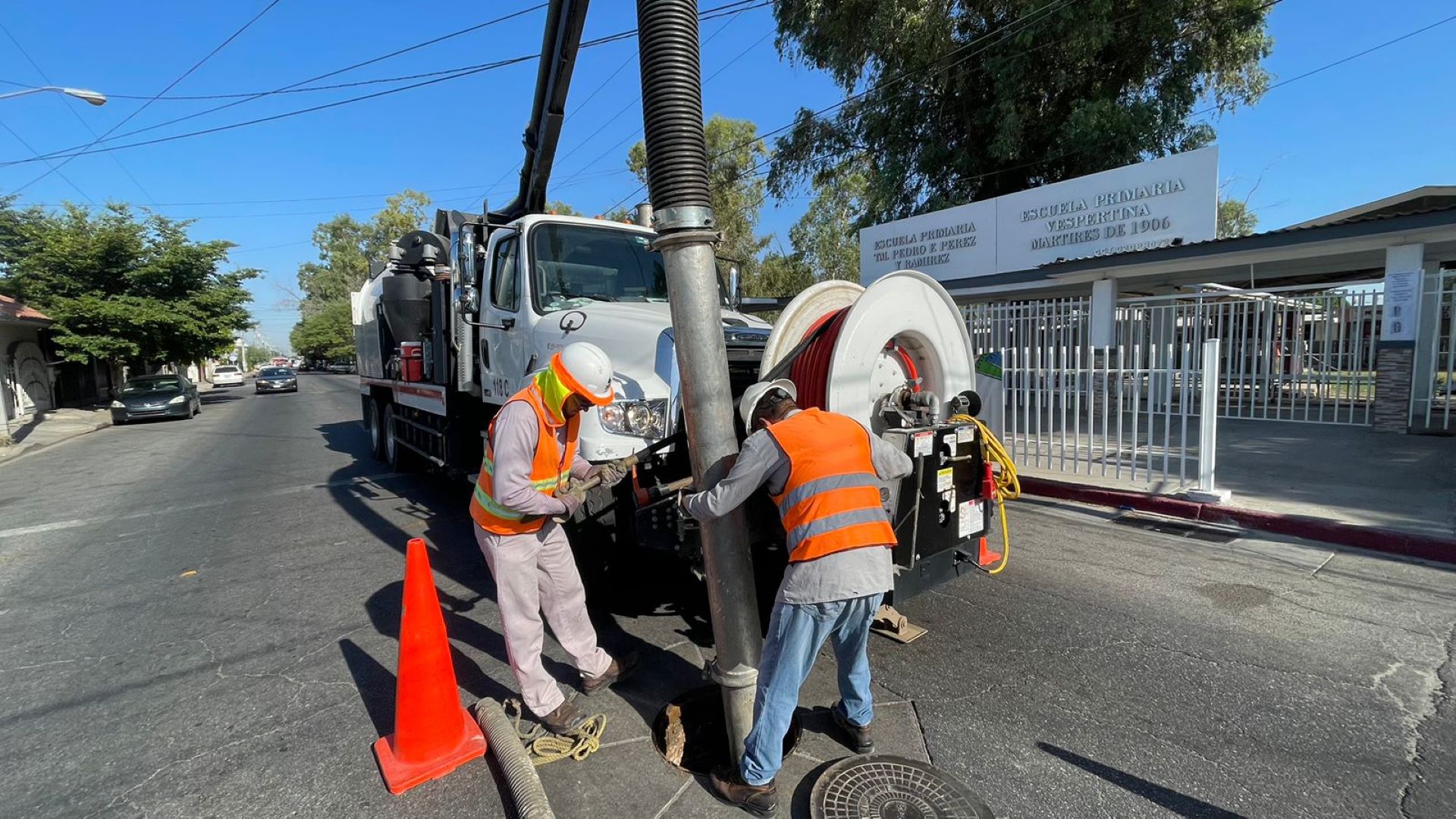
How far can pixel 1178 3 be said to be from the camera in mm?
13461

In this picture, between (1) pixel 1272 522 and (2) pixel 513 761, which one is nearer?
(2) pixel 513 761

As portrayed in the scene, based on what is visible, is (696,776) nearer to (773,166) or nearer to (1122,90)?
(1122,90)

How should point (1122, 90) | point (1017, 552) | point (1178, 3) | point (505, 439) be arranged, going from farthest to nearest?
point (1122, 90) → point (1178, 3) → point (1017, 552) → point (505, 439)

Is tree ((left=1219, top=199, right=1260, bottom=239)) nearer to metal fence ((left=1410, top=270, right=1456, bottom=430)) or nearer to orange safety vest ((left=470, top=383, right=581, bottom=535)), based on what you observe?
metal fence ((left=1410, top=270, right=1456, bottom=430))

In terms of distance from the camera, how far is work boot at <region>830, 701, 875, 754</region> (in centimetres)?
287

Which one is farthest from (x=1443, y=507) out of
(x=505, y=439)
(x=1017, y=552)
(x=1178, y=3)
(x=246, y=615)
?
(x=1178, y=3)

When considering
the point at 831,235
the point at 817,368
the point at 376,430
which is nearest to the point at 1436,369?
the point at 817,368

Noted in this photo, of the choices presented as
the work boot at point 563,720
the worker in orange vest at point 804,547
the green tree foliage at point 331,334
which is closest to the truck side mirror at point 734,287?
the worker in orange vest at point 804,547

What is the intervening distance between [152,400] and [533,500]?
74.4 feet

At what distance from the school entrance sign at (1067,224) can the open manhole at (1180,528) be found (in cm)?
533

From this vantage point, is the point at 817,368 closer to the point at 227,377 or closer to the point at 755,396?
the point at 755,396

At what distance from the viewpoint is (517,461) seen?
9.90ft

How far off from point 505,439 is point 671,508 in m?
0.93

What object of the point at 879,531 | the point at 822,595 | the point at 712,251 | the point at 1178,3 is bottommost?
the point at 822,595
